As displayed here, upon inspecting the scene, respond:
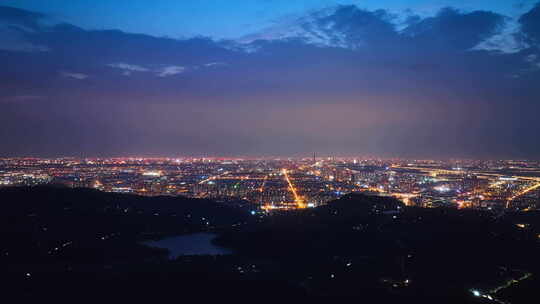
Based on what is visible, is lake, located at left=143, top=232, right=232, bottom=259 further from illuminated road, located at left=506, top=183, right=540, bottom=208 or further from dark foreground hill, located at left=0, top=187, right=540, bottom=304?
illuminated road, located at left=506, top=183, right=540, bottom=208

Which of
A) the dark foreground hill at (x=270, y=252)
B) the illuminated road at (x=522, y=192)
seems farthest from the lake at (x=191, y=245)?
the illuminated road at (x=522, y=192)

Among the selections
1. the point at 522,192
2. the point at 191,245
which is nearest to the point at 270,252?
the point at 191,245

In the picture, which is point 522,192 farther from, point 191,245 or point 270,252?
point 191,245

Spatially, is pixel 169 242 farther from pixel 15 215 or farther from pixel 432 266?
pixel 432 266

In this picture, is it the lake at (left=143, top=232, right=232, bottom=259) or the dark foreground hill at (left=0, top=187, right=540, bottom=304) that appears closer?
the dark foreground hill at (left=0, top=187, right=540, bottom=304)

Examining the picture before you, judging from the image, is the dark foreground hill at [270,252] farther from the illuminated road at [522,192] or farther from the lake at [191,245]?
the illuminated road at [522,192]

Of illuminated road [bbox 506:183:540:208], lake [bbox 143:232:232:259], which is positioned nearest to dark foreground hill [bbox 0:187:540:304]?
lake [bbox 143:232:232:259]
